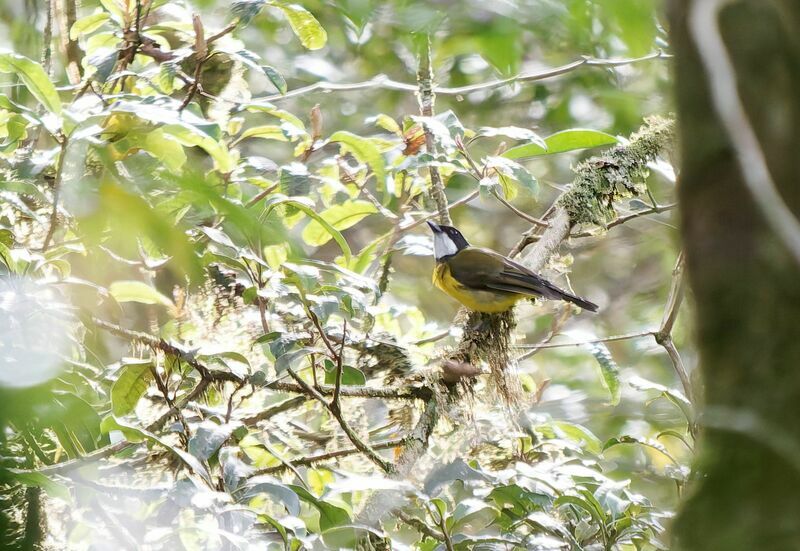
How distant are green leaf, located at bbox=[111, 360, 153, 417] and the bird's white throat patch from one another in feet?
5.47

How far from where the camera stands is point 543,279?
10.1 ft

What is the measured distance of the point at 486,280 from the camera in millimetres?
3291

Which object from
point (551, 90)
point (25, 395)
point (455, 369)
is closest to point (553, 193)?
point (551, 90)

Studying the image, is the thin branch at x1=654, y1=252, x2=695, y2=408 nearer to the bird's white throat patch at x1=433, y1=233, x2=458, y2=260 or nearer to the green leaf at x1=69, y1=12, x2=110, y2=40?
the bird's white throat patch at x1=433, y1=233, x2=458, y2=260

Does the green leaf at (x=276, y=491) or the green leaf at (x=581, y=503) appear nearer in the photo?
the green leaf at (x=276, y=491)

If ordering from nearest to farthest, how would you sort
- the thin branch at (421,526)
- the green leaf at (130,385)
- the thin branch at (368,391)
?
the green leaf at (130,385) → the thin branch at (421,526) → the thin branch at (368,391)

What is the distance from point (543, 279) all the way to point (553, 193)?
10.6 ft

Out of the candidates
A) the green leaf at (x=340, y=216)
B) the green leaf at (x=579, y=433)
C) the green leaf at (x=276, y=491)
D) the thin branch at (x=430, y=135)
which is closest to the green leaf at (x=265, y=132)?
the green leaf at (x=340, y=216)

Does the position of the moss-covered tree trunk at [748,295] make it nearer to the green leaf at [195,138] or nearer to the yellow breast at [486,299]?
the green leaf at [195,138]

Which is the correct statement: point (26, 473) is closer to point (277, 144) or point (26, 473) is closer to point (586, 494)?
point (586, 494)

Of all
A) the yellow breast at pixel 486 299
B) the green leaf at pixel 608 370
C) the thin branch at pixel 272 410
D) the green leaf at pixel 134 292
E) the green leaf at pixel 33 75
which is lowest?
the thin branch at pixel 272 410

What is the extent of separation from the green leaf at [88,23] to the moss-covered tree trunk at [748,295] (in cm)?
236

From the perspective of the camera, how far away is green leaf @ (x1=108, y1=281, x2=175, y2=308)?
2.50 metres

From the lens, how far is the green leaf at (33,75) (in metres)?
1.46
